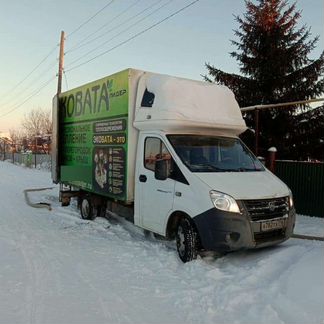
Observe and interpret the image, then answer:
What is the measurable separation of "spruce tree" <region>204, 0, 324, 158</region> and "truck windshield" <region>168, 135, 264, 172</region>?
8.60 m

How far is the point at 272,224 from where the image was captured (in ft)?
20.1

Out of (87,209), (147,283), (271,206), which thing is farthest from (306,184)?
(147,283)

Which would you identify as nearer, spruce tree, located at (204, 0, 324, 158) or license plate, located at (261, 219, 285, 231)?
license plate, located at (261, 219, 285, 231)

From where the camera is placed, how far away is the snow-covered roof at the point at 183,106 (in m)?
7.08

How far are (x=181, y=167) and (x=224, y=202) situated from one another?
1014mm

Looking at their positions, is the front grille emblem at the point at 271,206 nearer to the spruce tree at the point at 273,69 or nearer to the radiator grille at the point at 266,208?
the radiator grille at the point at 266,208

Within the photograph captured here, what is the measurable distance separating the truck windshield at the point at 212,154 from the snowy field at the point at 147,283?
147 centimetres

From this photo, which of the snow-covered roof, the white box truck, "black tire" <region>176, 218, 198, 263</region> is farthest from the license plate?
the snow-covered roof

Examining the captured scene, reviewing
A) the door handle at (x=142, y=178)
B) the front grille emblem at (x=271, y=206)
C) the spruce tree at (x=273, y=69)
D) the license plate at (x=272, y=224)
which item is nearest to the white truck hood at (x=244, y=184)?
the front grille emblem at (x=271, y=206)

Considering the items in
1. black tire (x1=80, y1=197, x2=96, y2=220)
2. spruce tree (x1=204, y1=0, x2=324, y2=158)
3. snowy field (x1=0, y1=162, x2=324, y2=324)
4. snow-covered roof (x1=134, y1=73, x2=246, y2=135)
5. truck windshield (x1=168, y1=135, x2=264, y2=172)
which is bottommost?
snowy field (x1=0, y1=162, x2=324, y2=324)

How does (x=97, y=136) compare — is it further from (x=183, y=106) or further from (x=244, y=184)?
(x=244, y=184)

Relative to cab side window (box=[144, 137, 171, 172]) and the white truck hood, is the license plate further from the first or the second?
cab side window (box=[144, 137, 171, 172])

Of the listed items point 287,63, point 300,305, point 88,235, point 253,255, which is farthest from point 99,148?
point 287,63

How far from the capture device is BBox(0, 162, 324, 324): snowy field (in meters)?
4.38
